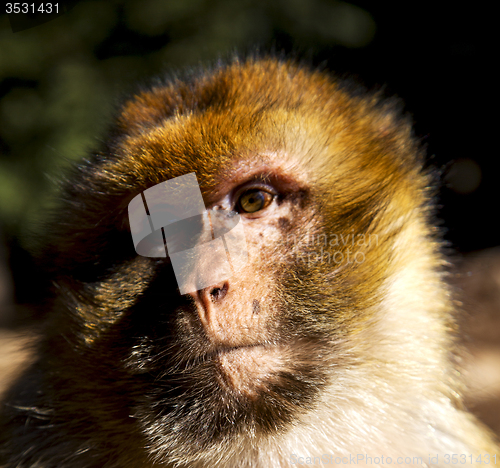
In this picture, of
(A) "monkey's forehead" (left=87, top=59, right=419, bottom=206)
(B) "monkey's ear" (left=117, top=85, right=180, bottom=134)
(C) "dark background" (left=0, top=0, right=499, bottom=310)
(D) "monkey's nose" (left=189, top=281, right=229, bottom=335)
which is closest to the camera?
(D) "monkey's nose" (left=189, top=281, right=229, bottom=335)

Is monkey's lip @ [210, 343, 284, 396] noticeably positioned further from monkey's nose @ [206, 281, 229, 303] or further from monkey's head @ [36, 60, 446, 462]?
monkey's nose @ [206, 281, 229, 303]

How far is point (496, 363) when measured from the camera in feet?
7.98

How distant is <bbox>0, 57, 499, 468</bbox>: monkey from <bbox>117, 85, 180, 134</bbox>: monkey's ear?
1 cm

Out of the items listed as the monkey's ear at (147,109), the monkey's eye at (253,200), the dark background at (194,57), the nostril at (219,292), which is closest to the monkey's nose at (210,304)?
the nostril at (219,292)

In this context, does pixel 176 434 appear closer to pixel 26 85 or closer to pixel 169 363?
pixel 169 363

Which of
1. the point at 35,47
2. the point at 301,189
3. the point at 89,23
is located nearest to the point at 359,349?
the point at 301,189

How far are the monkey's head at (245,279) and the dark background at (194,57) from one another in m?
1.70

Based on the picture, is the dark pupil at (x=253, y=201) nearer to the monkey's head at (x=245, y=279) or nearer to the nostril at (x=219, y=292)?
the monkey's head at (x=245, y=279)

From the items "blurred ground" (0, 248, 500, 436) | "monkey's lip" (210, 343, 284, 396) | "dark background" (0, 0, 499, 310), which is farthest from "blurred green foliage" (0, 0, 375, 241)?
"monkey's lip" (210, 343, 284, 396)

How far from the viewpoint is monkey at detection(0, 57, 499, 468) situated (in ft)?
3.14

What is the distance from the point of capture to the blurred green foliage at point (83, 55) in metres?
2.82

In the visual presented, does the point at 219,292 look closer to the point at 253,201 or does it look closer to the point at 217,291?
the point at 217,291

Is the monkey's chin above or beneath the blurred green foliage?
beneath

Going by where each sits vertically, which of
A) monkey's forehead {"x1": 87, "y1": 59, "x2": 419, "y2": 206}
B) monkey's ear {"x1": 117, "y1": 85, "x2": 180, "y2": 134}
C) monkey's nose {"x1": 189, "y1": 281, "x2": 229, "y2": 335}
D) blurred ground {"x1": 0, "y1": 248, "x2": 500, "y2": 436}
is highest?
monkey's ear {"x1": 117, "y1": 85, "x2": 180, "y2": 134}
